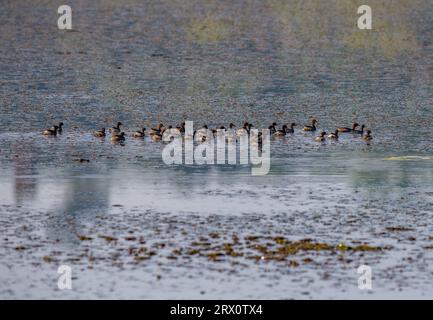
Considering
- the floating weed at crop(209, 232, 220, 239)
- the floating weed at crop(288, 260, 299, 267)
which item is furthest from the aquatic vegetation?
the floating weed at crop(288, 260, 299, 267)

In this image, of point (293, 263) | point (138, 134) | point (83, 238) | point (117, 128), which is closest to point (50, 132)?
point (117, 128)

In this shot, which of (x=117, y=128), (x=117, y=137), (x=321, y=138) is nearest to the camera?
(x=117, y=137)

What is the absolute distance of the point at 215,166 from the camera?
33.7 m

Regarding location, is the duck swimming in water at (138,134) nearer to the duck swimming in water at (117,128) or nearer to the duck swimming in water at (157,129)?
the duck swimming in water at (157,129)

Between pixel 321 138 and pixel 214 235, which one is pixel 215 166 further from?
pixel 214 235

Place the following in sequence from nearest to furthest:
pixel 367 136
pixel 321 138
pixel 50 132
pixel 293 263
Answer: pixel 293 263 → pixel 321 138 → pixel 367 136 → pixel 50 132

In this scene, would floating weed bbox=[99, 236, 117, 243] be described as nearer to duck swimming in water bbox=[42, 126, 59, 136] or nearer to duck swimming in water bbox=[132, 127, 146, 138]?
duck swimming in water bbox=[132, 127, 146, 138]

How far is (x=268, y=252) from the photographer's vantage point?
22516 mm

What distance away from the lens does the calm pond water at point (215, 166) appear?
2131cm

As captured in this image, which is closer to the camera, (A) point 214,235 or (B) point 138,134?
(A) point 214,235

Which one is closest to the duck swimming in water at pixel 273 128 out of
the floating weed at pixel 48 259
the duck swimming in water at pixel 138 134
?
the duck swimming in water at pixel 138 134
